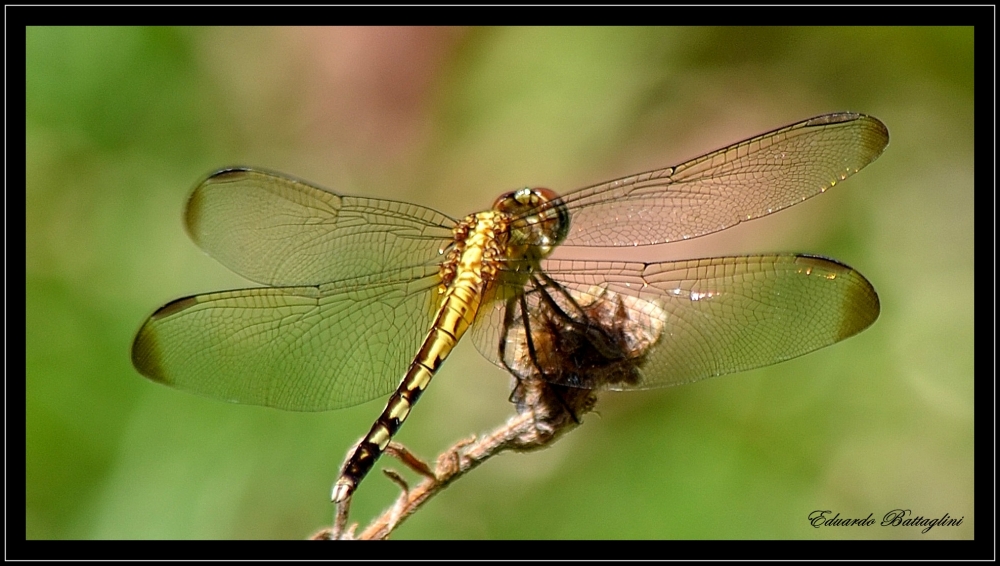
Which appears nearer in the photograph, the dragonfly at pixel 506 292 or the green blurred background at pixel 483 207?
the dragonfly at pixel 506 292

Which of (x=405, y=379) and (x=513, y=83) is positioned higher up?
(x=513, y=83)

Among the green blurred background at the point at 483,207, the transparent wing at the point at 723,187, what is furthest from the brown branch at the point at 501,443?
the green blurred background at the point at 483,207

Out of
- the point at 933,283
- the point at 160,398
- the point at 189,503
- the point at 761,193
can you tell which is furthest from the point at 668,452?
the point at 160,398

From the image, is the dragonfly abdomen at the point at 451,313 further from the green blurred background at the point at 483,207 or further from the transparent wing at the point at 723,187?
the green blurred background at the point at 483,207

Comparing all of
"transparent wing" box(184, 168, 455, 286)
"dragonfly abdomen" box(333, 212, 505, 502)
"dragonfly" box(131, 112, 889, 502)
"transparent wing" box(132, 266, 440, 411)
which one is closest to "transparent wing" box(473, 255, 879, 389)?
"dragonfly" box(131, 112, 889, 502)

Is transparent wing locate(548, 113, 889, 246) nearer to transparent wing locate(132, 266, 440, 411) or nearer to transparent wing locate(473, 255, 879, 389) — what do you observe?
transparent wing locate(473, 255, 879, 389)

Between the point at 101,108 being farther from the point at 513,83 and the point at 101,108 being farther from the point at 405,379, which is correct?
the point at 405,379
